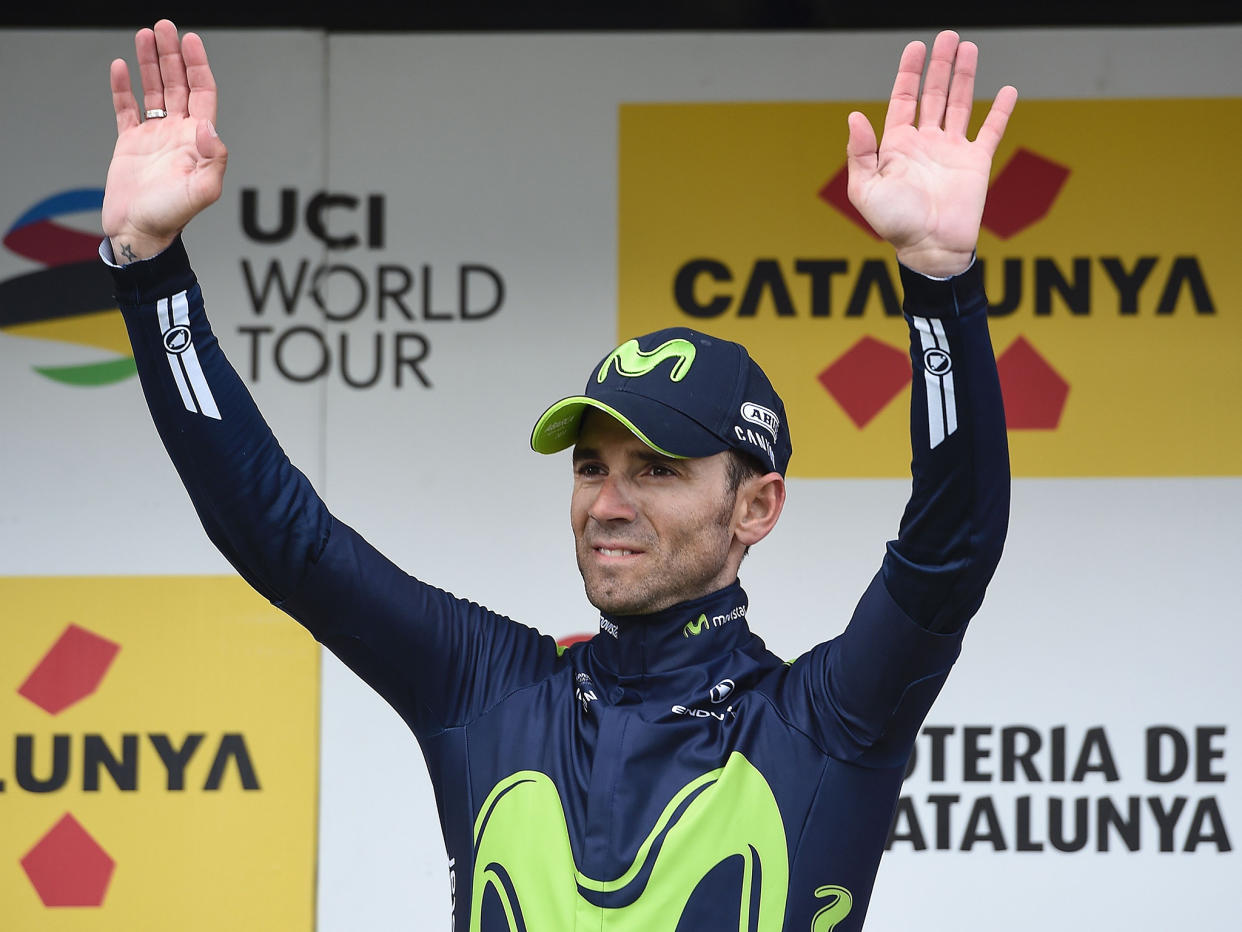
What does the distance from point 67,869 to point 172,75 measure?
5.77 ft

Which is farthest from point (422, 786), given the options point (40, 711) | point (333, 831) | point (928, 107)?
point (928, 107)

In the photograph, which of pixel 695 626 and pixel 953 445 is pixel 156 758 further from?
pixel 953 445

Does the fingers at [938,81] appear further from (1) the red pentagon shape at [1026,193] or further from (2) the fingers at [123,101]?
(1) the red pentagon shape at [1026,193]

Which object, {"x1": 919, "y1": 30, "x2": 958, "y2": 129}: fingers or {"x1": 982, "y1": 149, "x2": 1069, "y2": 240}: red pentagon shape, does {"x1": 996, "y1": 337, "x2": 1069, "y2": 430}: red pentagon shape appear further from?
{"x1": 919, "y1": 30, "x2": 958, "y2": 129}: fingers

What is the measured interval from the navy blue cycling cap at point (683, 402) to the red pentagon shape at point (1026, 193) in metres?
1.35

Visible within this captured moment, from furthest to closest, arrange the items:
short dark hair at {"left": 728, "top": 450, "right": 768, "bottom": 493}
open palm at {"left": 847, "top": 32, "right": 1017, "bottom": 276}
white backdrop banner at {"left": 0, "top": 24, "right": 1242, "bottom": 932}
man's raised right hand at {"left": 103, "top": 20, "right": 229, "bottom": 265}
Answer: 1. white backdrop banner at {"left": 0, "top": 24, "right": 1242, "bottom": 932}
2. short dark hair at {"left": 728, "top": 450, "right": 768, "bottom": 493}
3. man's raised right hand at {"left": 103, "top": 20, "right": 229, "bottom": 265}
4. open palm at {"left": 847, "top": 32, "right": 1017, "bottom": 276}

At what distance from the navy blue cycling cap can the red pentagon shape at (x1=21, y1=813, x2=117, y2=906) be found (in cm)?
162

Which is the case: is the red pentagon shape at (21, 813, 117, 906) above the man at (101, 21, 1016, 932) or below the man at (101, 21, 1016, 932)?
below

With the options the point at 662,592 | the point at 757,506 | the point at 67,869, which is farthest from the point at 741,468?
the point at 67,869

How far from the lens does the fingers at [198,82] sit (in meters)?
1.47

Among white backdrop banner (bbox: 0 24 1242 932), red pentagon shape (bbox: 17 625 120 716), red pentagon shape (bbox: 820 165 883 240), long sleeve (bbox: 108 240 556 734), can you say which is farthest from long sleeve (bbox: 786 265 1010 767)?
red pentagon shape (bbox: 17 625 120 716)

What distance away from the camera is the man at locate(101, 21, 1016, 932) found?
1.33m

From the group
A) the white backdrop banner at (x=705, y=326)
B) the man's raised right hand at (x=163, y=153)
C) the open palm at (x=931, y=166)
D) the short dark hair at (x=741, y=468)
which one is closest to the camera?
the open palm at (x=931, y=166)

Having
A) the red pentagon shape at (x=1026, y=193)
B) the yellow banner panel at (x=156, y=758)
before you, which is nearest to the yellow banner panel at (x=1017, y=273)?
the red pentagon shape at (x=1026, y=193)
